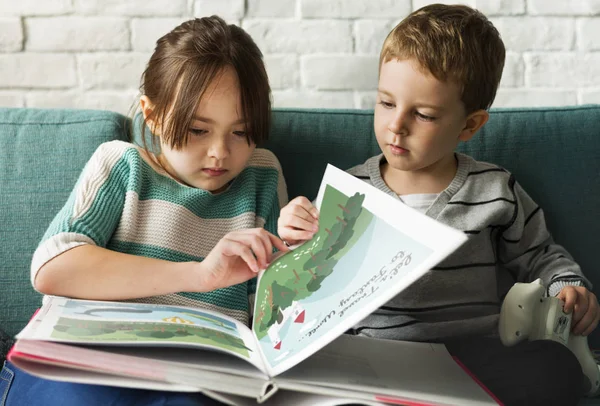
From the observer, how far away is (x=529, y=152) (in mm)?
1401

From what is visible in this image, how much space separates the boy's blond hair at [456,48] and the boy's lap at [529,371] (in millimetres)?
421

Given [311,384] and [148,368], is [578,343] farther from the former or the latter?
[148,368]

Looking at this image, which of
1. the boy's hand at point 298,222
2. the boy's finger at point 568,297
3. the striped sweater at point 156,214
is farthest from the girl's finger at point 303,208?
the boy's finger at point 568,297

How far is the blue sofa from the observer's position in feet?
4.33

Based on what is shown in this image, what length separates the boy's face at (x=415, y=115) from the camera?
1155mm

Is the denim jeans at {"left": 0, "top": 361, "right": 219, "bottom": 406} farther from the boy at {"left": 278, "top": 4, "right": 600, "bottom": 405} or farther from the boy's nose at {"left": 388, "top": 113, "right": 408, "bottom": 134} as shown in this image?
the boy's nose at {"left": 388, "top": 113, "right": 408, "bottom": 134}

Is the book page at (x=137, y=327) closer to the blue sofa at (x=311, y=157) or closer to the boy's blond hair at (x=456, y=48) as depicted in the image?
the blue sofa at (x=311, y=157)

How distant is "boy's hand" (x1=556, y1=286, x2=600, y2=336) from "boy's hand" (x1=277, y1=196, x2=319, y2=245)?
0.45 m

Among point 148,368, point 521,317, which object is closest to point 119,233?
point 148,368

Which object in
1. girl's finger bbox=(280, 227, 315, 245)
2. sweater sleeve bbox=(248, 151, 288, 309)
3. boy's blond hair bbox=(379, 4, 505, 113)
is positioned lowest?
sweater sleeve bbox=(248, 151, 288, 309)

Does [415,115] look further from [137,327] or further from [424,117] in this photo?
[137,327]

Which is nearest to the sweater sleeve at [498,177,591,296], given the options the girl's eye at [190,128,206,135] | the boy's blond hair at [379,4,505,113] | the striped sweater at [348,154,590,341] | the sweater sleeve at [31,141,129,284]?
the striped sweater at [348,154,590,341]

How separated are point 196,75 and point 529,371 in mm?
701

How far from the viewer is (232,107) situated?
3.78 feet
